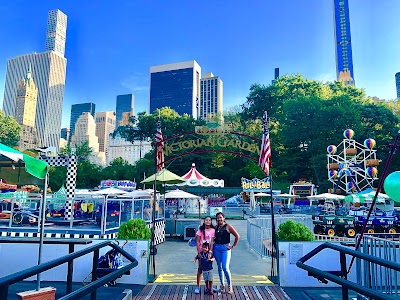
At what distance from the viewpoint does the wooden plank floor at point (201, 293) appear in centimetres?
607

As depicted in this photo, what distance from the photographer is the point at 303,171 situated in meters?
48.1

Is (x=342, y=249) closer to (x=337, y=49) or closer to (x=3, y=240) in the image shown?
(x=3, y=240)

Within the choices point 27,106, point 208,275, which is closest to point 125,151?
point 27,106

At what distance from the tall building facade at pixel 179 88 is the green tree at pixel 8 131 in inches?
3051

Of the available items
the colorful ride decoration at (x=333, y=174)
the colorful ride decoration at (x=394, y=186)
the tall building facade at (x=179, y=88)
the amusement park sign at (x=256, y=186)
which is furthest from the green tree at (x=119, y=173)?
the tall building facade at (x=179, y=88)

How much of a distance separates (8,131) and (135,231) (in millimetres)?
71746

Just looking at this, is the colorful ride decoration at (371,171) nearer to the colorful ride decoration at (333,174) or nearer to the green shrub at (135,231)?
the colorful ride decoration at (333,174)

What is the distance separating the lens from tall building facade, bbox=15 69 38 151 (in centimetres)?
15825

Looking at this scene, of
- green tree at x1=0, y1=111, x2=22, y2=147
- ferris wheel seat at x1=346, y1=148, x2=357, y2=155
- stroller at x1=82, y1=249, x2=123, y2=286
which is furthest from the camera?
green tree at x1=0, y1=111, x2=22, y2=147

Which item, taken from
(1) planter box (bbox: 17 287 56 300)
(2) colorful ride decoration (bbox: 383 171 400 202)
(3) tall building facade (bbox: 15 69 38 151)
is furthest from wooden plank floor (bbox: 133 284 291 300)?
(3) tall building facade (bbox: 15 69 38 151)

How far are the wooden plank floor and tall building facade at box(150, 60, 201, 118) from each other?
447 feet

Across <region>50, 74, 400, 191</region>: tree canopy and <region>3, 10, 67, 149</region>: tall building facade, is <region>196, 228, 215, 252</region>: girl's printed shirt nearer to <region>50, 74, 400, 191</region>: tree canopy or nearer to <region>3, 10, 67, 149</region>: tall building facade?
<region>50, 74, 400, 191</region>: tree canopy

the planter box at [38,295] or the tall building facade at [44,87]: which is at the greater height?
the tall building facade at [44,87]

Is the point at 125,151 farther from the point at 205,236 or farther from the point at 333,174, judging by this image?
the point at 205,236
